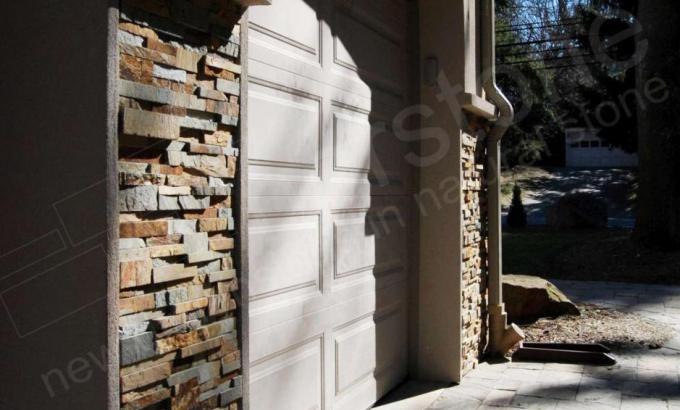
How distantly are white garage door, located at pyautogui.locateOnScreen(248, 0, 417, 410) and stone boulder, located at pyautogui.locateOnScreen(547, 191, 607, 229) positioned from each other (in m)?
12.4

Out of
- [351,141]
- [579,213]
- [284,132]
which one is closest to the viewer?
[284,132]

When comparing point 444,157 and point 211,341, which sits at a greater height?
point 444,157

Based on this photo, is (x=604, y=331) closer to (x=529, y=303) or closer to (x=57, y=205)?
(x=529, y=303)

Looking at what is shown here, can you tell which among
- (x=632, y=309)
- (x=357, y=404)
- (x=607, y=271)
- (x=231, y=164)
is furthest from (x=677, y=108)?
(x=231, y=164)

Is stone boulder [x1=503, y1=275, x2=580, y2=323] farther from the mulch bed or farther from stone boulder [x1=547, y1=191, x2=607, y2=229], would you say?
stone boulder [x1=547, y1=191, x2=607, y2=229]

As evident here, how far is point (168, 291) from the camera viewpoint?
6.27ft

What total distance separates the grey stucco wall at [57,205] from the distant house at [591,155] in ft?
99.2

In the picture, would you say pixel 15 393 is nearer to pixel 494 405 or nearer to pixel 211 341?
pixel 211 341

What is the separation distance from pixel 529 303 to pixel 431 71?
311 centimetres

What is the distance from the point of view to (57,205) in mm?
1796

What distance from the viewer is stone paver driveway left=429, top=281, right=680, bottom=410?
4.20m

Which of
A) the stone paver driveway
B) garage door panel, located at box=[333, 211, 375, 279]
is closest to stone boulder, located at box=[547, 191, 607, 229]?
the stone paver driveway

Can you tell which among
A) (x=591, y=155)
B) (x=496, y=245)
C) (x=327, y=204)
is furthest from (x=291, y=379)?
(x=591, y=155)

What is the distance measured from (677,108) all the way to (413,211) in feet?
27.1
